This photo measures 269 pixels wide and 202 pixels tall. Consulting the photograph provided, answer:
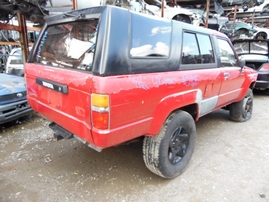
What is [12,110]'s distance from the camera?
3729mm

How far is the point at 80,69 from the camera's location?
74.2 inches

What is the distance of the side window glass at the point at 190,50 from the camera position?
248cm

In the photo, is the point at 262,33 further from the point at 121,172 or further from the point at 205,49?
the point at 121,172

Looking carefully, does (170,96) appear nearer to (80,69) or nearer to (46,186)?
(80,69)

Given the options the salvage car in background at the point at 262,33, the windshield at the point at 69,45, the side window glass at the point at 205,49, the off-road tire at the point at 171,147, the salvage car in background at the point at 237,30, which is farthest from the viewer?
the salvage car in background at the point at 262,33

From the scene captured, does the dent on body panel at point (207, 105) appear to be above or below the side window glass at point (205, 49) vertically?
below

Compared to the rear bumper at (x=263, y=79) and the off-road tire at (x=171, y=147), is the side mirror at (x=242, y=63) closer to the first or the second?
the off-road tire at (x=171, y=147)

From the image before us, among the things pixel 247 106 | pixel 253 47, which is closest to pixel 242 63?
pixel 247 106

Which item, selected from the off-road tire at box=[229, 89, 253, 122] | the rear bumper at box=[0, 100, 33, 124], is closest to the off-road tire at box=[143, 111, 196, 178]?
the off-road tire at box=[229, 89, 253, 122]

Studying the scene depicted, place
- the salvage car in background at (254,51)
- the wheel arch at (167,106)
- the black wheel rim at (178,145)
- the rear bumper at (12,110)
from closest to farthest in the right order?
the wheel arch at (167,106), the black wheel rim at (178,145), the rear bumper at (12,110), the salvage car in background at (254,51)

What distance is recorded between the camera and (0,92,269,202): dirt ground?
7.41 feet

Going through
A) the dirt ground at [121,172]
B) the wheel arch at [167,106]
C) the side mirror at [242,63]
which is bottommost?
A: the dirt ground at [121,172]

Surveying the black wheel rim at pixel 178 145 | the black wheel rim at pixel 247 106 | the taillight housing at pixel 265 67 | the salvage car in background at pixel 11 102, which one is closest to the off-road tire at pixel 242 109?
the black wheel rim at pixel 247 106

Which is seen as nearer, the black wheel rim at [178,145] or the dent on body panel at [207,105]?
the black wheel rim at [178,145]
